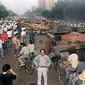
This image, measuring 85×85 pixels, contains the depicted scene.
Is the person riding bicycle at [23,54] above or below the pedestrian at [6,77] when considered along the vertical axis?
below

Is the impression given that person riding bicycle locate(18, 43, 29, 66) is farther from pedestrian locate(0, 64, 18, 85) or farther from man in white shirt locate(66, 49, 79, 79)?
pedestrian locate(0, 64, 18, 85)

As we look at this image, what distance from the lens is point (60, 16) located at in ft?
317

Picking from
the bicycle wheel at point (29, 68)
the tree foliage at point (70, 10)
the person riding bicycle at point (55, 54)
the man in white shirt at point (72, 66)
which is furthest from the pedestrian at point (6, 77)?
the tree foliage at point (70, 10)

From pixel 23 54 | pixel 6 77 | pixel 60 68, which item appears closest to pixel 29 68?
pixel 23 54

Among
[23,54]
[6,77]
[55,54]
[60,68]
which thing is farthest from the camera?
[55,54]

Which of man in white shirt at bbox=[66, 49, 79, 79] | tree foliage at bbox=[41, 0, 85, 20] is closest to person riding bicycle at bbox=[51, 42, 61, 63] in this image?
man in white shirt at bbox=[66, 49, 79, 79]

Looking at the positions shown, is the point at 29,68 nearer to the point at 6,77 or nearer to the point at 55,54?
the point at 55,54

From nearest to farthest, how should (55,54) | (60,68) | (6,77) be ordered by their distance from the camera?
1. (6,77)
2. (60,68)
3. (55,54)

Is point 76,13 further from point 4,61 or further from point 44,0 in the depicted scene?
point 44,0

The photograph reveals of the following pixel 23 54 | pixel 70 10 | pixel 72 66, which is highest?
pixel 72 66

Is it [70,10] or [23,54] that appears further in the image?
[70,10]

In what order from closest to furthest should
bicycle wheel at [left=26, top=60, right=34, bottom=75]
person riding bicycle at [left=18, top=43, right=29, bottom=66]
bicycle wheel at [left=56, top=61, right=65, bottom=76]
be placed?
bicycle wheel at [left=56, top=61, right=65, bottom=76] < bicycle wheel at [left=26, top=60, right=34, bottom=75] < person riding bicycle at [left=18, top=43, right=29, bottom=66]

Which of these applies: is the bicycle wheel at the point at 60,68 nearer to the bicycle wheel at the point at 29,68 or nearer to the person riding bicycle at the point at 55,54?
the person riding bicycle at the point at 55,54

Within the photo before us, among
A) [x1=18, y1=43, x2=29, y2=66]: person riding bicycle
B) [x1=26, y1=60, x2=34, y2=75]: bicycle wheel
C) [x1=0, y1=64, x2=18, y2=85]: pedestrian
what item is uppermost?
[x1=0, y1=64, x2=18, y2=85]: pedestrian
